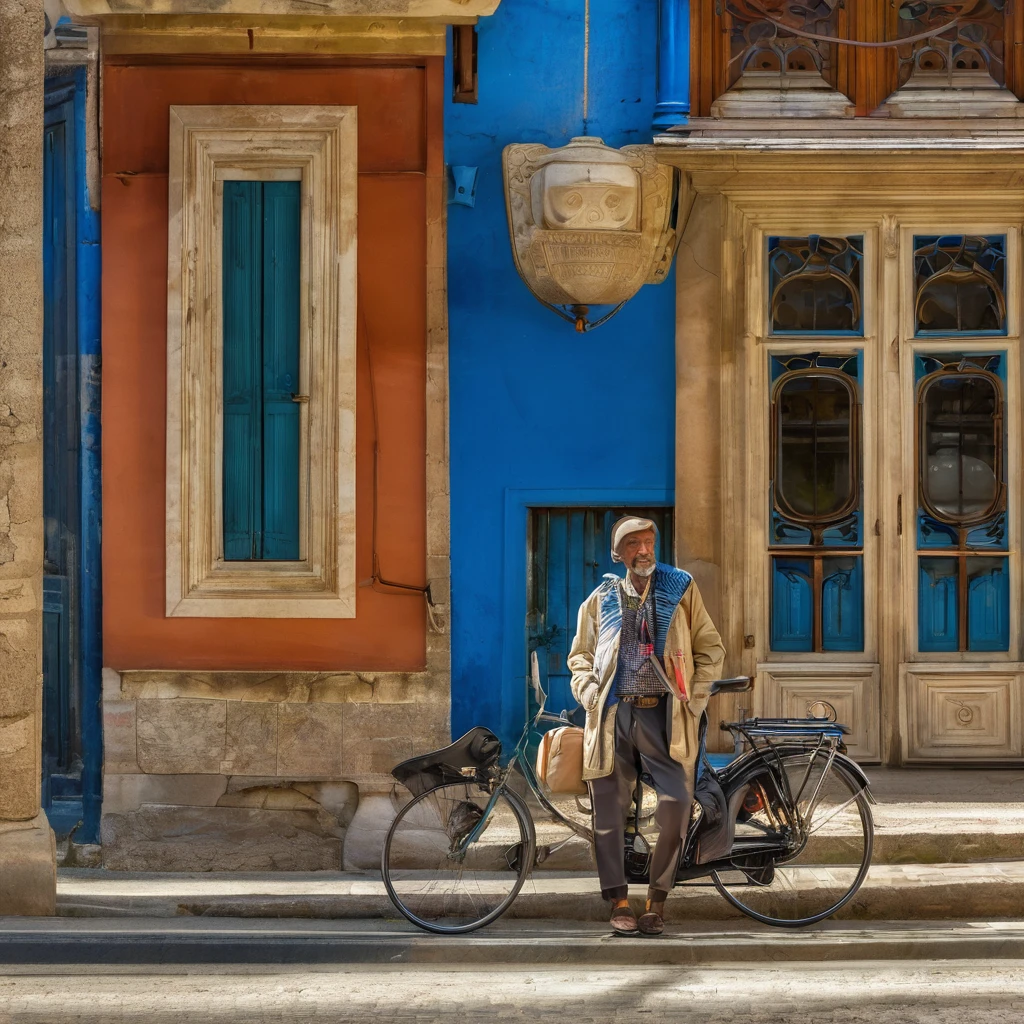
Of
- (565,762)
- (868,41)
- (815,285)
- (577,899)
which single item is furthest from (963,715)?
(868,41)

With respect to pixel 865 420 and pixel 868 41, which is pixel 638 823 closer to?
pixel 865 420

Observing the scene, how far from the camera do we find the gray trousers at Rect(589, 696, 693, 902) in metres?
6.48

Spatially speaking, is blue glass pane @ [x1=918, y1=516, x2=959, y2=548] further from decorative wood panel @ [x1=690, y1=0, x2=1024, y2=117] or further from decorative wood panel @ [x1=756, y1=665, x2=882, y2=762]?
decorative wood panel @ [x1=690, y1=0, x2=1024, y2=117]

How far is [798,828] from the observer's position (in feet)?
22.3

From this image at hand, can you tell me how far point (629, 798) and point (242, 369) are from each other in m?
3.35

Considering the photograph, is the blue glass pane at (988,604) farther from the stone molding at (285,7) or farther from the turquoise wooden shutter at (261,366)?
the stone molding at (285,7)

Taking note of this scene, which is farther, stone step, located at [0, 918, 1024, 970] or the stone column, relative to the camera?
the stone column

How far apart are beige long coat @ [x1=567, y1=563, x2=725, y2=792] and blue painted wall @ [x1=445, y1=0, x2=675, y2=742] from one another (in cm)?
209

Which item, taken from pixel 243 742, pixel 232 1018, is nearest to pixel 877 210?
pixel 243 742

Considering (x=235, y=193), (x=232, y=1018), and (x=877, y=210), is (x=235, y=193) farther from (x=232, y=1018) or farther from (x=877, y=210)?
(x=232, y=1018)

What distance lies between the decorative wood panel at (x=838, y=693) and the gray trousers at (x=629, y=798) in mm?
2417

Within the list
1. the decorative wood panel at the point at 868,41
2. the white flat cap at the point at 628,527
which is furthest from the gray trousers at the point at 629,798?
the decorative wood panel at the point at 868,41

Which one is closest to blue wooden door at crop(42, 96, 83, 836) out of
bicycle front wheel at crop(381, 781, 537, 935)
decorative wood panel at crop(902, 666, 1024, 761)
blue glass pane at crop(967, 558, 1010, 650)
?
bicycle front wheel at crop(381, 781, 537, 935)

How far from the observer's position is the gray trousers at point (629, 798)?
21.3 feet
